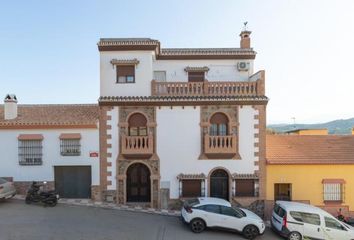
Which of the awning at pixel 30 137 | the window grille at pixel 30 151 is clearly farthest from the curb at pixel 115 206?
the awning at pixel 30 137

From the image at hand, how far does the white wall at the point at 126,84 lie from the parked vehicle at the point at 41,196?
261 inches

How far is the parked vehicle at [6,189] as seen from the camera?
13.8 m

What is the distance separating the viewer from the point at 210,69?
18.2m

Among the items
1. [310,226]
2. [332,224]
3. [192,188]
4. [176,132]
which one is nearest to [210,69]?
[176,132]

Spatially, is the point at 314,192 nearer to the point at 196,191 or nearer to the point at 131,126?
the point at 196,191

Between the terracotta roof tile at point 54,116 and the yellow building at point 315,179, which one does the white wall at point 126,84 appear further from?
the yellow building at point 315,179

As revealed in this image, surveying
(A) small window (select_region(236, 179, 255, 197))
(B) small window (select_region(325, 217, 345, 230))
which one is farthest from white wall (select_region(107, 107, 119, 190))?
(B) small window (select_region(325, 217, 345, 230))

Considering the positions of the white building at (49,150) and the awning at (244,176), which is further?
the white building at (49,150)

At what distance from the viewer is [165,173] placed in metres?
15.4

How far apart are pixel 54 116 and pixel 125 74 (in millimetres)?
5415

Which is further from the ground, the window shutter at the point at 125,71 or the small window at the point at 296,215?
the window shutter at the point at 125,71

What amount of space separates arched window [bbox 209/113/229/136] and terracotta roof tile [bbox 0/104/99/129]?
728 centimetres

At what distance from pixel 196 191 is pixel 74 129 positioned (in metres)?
8.58

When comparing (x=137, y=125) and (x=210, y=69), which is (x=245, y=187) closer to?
(x=137, y=125)
